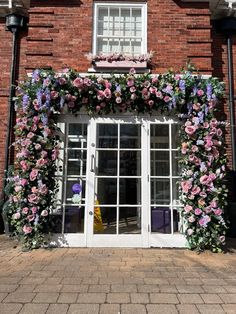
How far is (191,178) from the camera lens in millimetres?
6719

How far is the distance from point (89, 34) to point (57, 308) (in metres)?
5.58

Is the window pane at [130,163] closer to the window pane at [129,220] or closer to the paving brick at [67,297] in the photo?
the window pane at [129,220]

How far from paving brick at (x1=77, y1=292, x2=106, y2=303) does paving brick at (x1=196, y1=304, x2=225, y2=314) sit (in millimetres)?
1072

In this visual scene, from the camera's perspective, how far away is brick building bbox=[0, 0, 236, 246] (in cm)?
696

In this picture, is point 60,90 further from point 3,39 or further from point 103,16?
point 3,39

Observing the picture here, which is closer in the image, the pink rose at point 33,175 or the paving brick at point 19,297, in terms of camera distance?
the paving brick at point 19,297

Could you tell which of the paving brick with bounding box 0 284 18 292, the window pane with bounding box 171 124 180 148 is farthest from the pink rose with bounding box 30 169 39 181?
the window pane with bounding box 171 124 180 148

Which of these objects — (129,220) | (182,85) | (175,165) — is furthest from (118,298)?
(182,85)

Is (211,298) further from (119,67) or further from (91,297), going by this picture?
(119,67)

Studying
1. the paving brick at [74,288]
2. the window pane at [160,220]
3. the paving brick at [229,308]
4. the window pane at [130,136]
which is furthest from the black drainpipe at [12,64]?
the paving brick at [229,308]

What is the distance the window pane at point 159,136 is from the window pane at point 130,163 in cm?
42

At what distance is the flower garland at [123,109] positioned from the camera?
21.7ft

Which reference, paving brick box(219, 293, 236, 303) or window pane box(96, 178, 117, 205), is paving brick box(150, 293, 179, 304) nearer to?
paving brick box(219, 293, 236, 303)

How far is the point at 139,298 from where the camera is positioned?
4219mm
